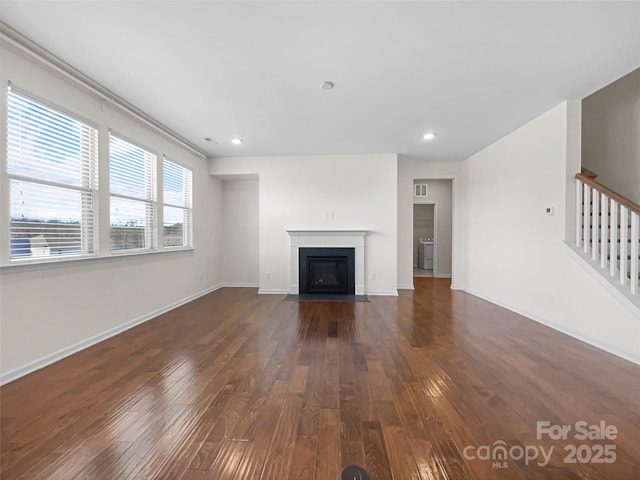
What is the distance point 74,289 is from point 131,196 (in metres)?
1.31

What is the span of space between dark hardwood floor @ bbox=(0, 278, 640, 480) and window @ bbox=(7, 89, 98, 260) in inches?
43.4

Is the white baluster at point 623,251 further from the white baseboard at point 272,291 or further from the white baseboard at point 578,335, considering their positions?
the white baseboard at point 272,291

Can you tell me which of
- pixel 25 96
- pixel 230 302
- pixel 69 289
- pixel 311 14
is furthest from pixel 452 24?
pixel 230 302

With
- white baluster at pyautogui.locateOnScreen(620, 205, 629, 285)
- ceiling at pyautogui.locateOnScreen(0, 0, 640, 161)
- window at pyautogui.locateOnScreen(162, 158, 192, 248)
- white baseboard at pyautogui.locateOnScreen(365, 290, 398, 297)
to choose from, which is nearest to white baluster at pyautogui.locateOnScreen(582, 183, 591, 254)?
white baluster at pyautogui.locateOnScreen(620, 205, 629, 285)

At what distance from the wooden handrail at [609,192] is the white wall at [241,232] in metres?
5.16

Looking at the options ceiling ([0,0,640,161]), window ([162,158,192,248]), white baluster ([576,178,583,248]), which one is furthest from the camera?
window ([162,158,192,248])

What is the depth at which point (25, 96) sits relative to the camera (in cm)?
210

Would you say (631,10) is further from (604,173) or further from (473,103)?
(604,173)

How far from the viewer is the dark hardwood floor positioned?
122 centimetres

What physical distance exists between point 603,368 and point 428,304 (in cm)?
217

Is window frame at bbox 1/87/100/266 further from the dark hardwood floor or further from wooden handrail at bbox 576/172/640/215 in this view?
wooden handrail at bbox 576/172/640/215

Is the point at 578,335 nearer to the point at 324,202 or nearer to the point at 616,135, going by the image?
the point at 616,135

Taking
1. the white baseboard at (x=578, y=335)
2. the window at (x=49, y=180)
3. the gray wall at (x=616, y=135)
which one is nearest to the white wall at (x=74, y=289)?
the window at (x=49, y=180)

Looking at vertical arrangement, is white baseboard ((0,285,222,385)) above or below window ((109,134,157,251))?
below
